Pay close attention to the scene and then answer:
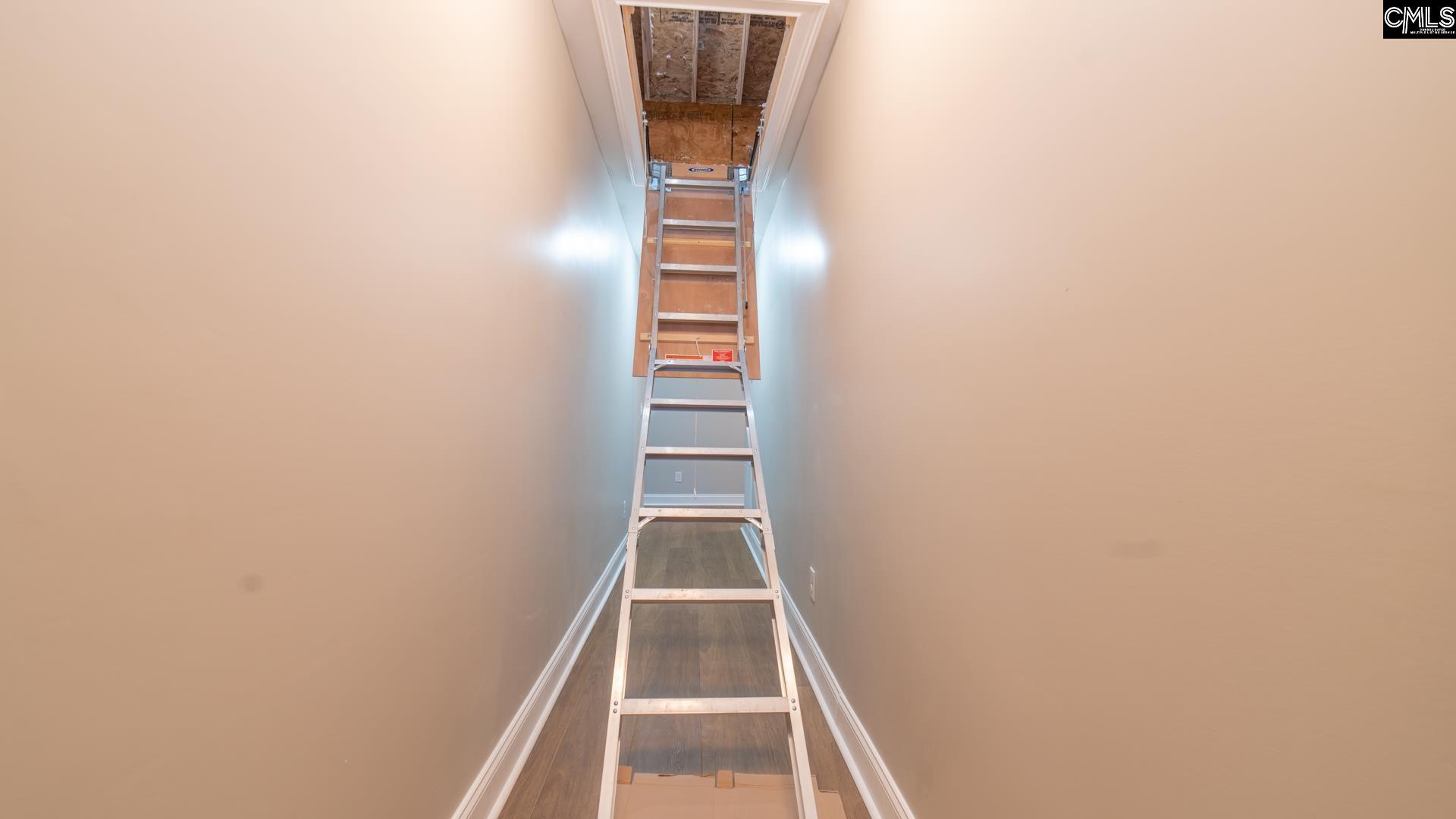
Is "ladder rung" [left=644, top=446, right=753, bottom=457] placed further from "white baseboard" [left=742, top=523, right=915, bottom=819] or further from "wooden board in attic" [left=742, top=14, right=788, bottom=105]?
"wooden board in attic" [left=742, top=14, right=788, bottom=105]

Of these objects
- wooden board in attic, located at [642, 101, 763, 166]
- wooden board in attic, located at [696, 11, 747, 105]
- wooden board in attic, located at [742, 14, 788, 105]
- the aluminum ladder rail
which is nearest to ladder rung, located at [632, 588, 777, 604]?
the aluminum ladder rail

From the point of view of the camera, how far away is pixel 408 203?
3.83ft

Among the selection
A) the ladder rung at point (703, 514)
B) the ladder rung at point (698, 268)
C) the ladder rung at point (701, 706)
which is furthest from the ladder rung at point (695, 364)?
the ladder rung at point (701, 706)

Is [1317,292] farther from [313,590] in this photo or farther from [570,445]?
[570,445]

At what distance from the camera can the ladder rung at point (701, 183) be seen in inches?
151

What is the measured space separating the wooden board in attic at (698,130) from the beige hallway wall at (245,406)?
237 centimetres

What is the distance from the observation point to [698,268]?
334 centimetres

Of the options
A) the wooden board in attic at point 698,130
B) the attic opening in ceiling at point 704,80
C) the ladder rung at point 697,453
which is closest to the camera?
the ladder rung at point 697,453

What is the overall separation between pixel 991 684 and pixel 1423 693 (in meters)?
0.70

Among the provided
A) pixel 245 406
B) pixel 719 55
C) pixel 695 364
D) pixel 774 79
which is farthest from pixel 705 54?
pixel 245 406

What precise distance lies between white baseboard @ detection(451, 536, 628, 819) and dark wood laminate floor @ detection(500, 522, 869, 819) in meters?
0.03

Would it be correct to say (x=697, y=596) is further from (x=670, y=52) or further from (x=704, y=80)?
(x=704, y=80)

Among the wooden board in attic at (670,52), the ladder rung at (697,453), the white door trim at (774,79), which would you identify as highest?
the wooden board in attic at (670,52)

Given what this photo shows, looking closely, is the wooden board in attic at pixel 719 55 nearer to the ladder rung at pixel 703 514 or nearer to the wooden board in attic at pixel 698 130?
the wooden board in attic at pixel 698 130
